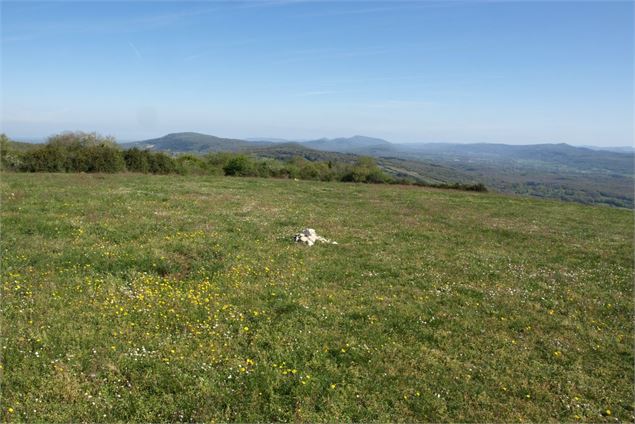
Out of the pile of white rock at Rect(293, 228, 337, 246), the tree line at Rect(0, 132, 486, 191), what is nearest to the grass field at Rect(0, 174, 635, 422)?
the pile of white rock at Rect(293, 228, 337, 246)

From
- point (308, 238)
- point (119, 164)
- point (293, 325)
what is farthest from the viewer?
point (119, 164)

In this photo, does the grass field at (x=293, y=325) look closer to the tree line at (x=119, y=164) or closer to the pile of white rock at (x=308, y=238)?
the pile of white rock at (x=308, y=238)

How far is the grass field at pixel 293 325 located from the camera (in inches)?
303

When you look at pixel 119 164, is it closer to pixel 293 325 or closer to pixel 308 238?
pixel 308 238

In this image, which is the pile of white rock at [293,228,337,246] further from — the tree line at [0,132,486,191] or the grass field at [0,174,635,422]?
the tree line at [0,132,486,191]

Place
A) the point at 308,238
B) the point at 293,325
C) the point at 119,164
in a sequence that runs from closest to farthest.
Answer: the point at 293,325 < the point at 308,238 < the point at 119,164

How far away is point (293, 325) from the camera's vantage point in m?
10.5

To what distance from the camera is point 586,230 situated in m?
27.5

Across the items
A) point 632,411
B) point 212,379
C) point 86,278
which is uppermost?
point 86,278

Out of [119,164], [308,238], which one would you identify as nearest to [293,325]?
[308,238]

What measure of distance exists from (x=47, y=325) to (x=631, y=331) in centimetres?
1589

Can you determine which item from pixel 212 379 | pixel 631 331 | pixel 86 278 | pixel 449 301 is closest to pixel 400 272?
pixel 449 301

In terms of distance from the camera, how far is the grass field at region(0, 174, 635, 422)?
7695 millimetres

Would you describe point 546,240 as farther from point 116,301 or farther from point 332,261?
point 116,301
